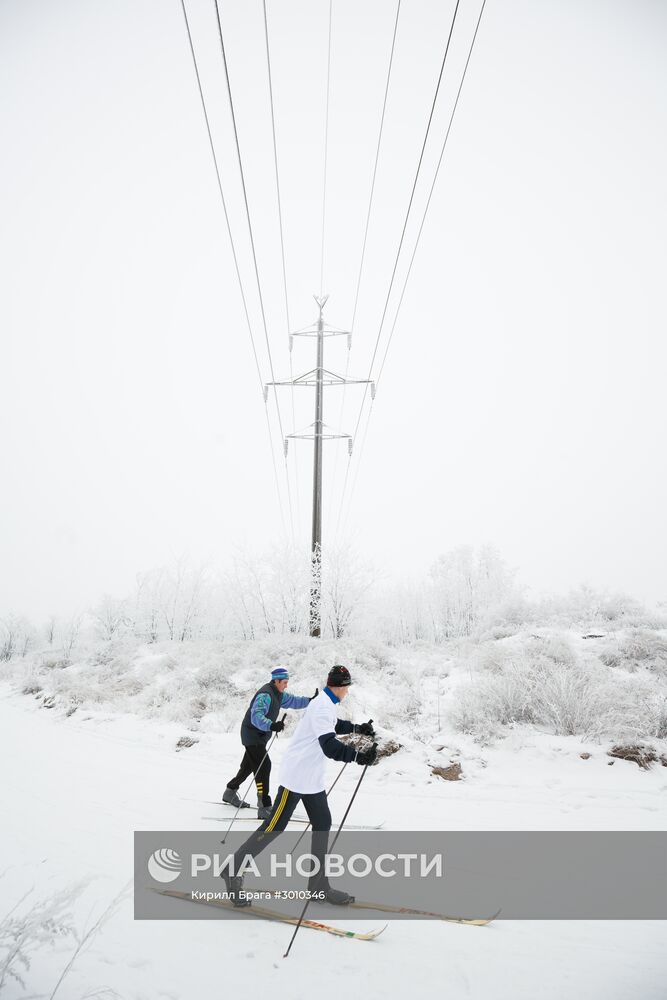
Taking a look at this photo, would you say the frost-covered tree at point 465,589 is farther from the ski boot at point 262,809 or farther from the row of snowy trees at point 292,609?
the ski boot at point 262,809

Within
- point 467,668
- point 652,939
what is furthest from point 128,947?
point 467,668

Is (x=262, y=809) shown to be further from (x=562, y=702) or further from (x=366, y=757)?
(x=562, y=702)

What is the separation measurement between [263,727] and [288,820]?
1.84 m

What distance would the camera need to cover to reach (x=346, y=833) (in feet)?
17.9

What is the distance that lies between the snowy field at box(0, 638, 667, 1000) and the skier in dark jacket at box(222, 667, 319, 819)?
0.65m

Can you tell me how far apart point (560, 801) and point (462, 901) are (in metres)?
2.63

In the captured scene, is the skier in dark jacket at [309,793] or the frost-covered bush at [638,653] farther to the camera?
the frost-covered bush at [638,653]

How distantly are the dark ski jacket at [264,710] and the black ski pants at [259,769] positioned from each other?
0.35ft

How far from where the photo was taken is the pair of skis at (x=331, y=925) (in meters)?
3.58

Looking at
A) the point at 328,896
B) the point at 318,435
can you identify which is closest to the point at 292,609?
the point at 318,435

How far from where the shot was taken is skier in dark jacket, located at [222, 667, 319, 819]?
5.68 metres

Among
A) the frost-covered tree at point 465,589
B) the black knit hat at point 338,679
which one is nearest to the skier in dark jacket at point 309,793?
the black knit hat at point 338,679

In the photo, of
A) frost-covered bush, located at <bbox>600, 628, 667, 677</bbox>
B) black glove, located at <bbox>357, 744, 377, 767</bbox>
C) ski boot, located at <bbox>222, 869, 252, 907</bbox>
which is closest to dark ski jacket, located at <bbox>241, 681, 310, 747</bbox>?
ski boot, located at <bbox>222, 869, 252, 907</bbox>

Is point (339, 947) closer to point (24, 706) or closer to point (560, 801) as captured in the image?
point (560, 801)
